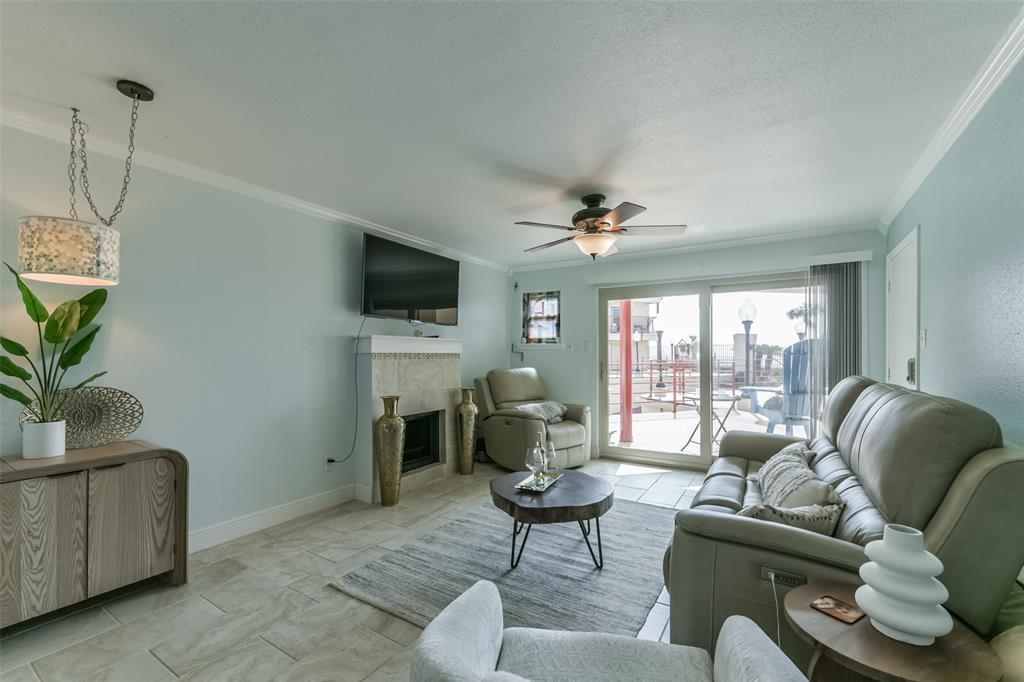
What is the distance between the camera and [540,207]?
3.53 metres

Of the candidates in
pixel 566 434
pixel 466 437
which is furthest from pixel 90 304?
pixel 566 434

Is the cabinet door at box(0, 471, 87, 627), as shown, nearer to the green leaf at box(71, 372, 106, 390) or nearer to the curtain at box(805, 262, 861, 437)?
the green leaf at box(71, 372, 106, 390)

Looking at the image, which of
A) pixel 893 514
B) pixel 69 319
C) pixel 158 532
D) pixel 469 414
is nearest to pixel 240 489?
pixel 158 532

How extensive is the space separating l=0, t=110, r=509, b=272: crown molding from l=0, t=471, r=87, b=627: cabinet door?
1.76 metres

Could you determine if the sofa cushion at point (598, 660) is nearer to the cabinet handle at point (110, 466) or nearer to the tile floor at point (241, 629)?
the tile floor at point (241, 629)

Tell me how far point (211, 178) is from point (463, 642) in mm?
3203

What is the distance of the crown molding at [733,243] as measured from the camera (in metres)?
4.02

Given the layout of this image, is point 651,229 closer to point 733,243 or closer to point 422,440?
point 733,243

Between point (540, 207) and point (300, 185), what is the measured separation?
1.76 meters

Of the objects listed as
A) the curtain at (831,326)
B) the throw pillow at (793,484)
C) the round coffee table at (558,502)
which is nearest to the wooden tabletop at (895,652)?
the throw pillow at (793,484)

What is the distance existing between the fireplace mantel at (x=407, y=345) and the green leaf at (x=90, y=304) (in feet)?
5.75

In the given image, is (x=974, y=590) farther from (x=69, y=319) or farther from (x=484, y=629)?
(x=69, y=319)

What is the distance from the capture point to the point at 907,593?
3.68ft

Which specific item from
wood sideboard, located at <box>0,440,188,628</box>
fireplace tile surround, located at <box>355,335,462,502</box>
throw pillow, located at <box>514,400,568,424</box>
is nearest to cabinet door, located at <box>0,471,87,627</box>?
wood sideboard, located at <box>0,440,188,628</box>
